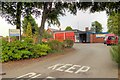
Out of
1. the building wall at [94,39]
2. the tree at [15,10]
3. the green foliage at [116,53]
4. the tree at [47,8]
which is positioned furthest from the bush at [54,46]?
the building wall at [94,39]

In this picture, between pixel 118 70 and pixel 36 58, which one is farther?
pixel 36 58

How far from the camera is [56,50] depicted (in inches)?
859

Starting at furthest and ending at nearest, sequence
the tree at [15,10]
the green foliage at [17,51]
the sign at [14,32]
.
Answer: the tree at [15,10], the sign at [14,32], the green foliage at [17,51]

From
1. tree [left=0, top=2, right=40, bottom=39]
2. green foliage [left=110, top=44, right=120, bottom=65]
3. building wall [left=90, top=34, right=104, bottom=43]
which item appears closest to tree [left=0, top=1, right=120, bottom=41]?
tree [left=0, top=2, right=40, bottom=39]

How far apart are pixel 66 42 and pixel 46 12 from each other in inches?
274

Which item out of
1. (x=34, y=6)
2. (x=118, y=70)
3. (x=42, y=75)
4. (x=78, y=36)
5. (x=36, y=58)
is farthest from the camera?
(x=78, y=36)

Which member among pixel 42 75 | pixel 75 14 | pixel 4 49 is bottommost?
pixel 42 75

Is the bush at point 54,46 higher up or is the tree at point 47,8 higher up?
the tree at point 47,8

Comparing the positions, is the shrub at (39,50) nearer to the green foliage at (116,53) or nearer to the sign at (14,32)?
the sign at (14,32)

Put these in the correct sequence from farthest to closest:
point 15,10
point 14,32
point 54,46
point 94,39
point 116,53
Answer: point 94,39
point 54,46
point 15,10
point 14,32
point 116,53

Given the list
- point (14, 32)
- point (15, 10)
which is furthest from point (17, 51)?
point (15, 10)

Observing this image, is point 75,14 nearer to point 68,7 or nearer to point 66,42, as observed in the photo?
point 68,7

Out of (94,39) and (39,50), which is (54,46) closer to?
(39,50)

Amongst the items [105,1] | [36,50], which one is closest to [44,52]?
[36,50]
